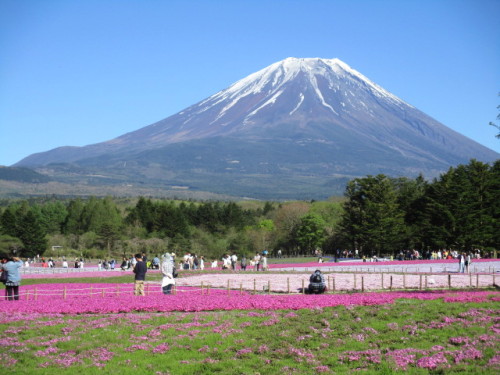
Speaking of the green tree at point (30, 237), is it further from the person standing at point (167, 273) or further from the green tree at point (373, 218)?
the person standing at point (167, 273)

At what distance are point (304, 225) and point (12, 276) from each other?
9087 cm

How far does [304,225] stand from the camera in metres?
117

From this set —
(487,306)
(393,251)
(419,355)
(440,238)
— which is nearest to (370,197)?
(393,251)

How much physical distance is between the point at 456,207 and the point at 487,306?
2385 inches

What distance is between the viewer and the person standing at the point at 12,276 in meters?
28.2

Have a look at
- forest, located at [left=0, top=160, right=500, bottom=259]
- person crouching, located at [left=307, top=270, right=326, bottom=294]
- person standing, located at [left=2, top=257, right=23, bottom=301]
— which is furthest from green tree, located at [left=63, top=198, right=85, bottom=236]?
person crouching, located at [left=307, top=270, right=326, bottom=294]

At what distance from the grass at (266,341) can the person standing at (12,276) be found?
4.55 m

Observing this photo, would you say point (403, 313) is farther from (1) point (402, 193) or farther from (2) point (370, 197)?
(1) point (402, 193)

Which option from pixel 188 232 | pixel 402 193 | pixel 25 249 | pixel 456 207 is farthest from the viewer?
pixel 188 232

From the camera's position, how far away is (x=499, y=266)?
182 feet

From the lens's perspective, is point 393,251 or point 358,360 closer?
point 358,360

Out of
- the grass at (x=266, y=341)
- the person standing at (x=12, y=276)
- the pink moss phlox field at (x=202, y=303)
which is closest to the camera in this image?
the grass at (x=266, y=341)

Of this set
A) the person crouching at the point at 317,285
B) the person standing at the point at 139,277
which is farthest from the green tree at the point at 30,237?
the person crouching at the point at 317,285

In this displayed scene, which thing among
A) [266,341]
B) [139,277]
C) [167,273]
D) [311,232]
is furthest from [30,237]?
[266,341]
